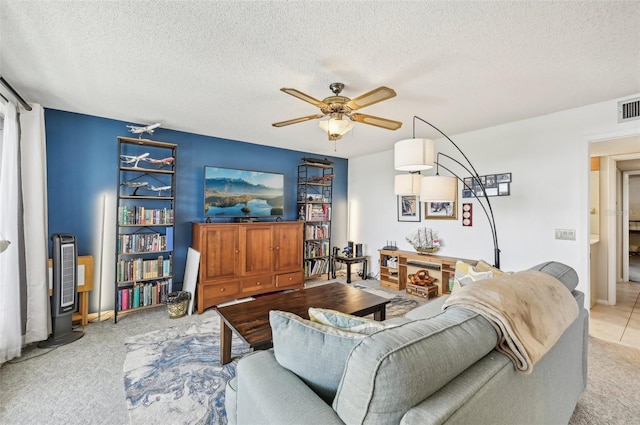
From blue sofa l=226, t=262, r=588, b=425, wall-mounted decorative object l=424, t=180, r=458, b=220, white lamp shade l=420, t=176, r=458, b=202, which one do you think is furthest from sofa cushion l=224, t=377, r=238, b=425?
wall-mounted decorative object l=424, t=180, r=458, b=220

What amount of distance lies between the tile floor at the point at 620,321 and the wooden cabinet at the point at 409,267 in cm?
136

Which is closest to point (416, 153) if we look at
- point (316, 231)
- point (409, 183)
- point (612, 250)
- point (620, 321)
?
point (409, 183)

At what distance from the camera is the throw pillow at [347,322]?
1098 mm

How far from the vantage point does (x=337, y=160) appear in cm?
572

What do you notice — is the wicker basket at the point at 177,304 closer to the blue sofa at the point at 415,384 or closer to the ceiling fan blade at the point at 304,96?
the blue sofa at the point at 415,384

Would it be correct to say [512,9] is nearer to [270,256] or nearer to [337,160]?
[270,256]

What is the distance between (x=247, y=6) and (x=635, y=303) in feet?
18.6

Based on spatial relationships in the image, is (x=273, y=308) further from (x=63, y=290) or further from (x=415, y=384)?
(x=63, y=290)

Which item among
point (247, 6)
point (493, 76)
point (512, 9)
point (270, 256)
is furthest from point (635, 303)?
point (247, 6)

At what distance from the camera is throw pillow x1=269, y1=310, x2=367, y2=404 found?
991 millimetres

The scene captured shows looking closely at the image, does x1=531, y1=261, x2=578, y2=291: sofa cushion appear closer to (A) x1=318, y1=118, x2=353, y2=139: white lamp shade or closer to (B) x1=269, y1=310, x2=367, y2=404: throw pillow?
(B) x1=269, y1=310, x2=367, y2=404: throw pillow

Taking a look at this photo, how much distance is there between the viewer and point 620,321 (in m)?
3.22

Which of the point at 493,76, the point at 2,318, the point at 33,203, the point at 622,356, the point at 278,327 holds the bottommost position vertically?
the point at 622,356

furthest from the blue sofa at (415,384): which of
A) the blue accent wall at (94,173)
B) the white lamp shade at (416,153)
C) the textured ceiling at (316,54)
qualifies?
the blue accent wall at (94,173)
